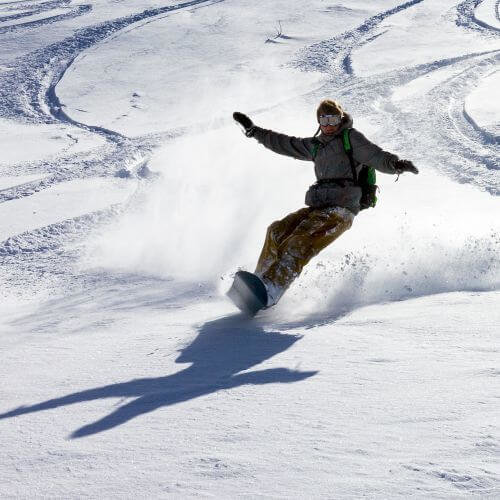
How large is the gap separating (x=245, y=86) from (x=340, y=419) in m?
12.6

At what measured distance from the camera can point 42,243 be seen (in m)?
9.33

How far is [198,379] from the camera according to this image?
420 cm

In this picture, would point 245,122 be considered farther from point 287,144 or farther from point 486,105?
point 486,105

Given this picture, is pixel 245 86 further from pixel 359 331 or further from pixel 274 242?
pixel 359 331

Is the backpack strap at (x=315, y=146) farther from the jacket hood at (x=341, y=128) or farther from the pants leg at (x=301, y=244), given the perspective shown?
the pants leg at (x=301, y=244)

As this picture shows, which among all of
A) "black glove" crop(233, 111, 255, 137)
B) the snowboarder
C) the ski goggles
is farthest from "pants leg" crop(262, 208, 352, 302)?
"black glove" crop(233, 111, 255, 137)

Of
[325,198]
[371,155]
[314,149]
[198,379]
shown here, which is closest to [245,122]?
[314,149]

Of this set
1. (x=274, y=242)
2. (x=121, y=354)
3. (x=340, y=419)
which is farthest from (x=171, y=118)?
(x=340, y=419)

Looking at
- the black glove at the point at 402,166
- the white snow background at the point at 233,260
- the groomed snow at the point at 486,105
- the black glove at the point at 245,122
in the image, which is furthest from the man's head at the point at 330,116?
the groomed snow at the point at 486,105

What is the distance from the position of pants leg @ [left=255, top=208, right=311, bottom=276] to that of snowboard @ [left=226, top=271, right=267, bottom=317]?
27cm

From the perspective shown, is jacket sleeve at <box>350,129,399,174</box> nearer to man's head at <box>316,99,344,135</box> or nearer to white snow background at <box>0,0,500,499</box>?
man's head at <box>316,99,344,135</box>

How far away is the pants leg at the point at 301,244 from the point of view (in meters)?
6.05

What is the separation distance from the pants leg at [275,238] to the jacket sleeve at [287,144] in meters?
0.53

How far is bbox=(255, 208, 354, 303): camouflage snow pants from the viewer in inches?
239
